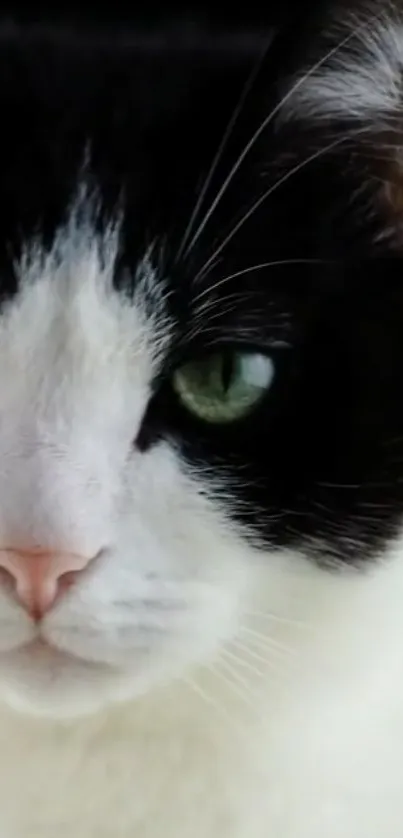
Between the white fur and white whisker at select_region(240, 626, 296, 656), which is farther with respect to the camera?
white whisker at select_region(240, 626, 296, 656)

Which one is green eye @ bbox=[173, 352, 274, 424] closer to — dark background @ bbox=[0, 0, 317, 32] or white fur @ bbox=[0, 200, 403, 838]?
white fur @ bbox=[0, 200, 403, 838]

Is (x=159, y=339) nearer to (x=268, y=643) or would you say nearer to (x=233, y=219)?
(x=233, y=219)

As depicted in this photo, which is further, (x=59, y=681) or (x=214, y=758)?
(x=214, y=758)

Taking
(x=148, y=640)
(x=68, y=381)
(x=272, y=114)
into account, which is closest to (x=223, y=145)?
(x=272, y=114)

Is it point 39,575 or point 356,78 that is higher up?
point 356,78

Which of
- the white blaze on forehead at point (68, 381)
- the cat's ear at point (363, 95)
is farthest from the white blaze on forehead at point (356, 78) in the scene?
the white blaze on forehead at point (68, 381)

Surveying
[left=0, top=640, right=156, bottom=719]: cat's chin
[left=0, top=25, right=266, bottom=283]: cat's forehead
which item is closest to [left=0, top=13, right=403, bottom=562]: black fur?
[left=0, top=25, right=266, bottom=283]: cat's forehead
